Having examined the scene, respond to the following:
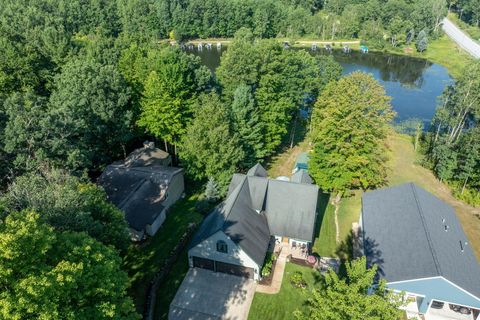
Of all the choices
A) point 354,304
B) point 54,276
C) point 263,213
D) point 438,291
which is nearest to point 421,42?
point 263,213

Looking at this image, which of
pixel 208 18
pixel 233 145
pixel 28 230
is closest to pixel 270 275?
pixel 233 145

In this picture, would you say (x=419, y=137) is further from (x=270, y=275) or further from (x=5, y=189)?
(x=5, y=189)

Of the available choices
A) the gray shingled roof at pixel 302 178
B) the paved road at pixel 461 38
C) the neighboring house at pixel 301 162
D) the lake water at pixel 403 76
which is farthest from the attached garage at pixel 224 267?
the paved road at pixel 461 38

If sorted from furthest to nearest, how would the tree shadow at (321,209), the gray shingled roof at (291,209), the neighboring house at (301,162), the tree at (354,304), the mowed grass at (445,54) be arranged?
the mowed grass at (445,54)
the neighboring house at (301,162)
the tree shadow at (321,209)
the gray shingled roof at (291,209)
the tree at (354,304)

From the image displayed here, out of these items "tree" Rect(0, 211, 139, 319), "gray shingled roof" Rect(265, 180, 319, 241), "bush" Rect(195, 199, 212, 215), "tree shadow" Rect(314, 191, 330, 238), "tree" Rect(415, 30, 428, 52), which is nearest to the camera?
"tree" Rect(0, 211, 139, 319)

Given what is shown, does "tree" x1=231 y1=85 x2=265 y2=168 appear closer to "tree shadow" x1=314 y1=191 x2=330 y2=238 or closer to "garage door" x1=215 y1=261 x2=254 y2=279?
"tree shadow" x1=314 y1=191 x2=330 y2=238

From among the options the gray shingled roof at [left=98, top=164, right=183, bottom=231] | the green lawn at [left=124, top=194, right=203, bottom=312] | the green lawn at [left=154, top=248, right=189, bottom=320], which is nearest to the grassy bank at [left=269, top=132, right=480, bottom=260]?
the green lawn at [left=154, top=248, right=189, bottom=320]

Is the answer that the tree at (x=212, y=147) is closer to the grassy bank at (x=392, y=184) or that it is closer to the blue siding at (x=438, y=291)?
the grassy bank at (x=392, y=184)
